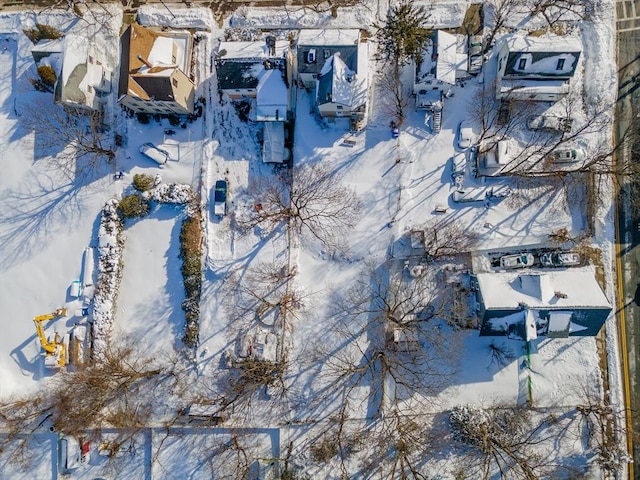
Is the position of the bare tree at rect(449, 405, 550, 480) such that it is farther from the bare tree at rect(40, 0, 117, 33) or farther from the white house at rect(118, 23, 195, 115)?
the bare tree at rect(40, 0, 117, 33)

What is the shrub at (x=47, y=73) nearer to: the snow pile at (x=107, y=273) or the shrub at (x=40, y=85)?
the shrub at (x=40, y=85)

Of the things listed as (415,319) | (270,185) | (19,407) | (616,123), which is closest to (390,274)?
(415,319)

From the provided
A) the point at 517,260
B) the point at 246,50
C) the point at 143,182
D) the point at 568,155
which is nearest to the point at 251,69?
the point at 246,50

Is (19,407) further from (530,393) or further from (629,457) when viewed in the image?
(629,457)

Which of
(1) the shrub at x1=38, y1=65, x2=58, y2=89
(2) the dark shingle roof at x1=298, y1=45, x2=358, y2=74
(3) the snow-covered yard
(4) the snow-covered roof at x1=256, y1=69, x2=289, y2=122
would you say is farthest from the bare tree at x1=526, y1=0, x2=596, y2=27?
(1) the shrub at x1=38, y1=65, x2=58, y2=89

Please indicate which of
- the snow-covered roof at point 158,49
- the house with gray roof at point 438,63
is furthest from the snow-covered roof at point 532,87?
the snow-covered roof at point 158,49

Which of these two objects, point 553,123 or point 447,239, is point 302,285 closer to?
point 447,239
